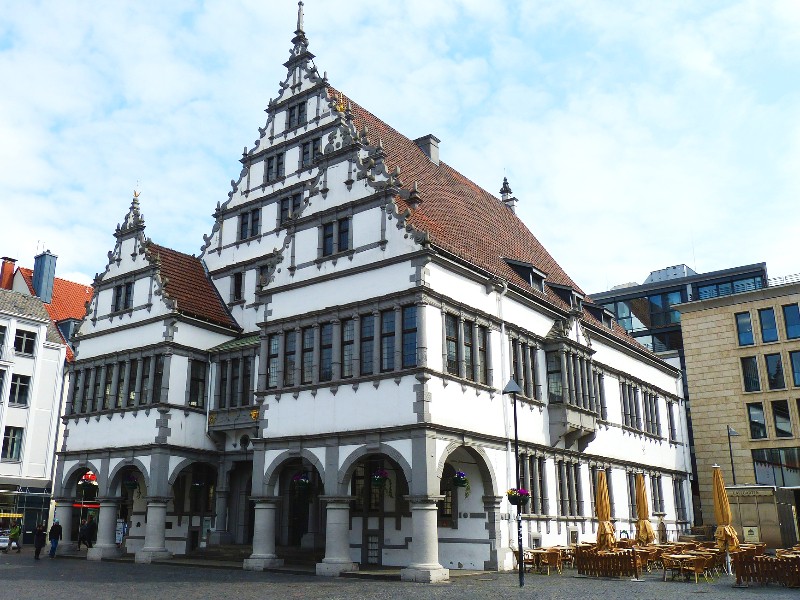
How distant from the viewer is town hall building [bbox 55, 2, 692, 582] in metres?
26.1

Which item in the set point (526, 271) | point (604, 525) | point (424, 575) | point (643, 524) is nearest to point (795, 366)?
point (643, 524)

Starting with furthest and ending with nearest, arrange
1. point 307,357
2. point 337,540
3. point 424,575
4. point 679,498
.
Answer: point 679,498 < point 307,357 < point 337,540 < point 424,575

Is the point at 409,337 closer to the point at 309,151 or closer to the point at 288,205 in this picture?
the point at 288,205

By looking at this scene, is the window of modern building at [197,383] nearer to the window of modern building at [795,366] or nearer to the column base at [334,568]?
the column base at [334,568]

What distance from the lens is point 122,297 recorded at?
36438mm

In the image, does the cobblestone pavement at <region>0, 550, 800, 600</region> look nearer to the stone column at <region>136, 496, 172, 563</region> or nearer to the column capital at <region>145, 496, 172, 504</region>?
the stone column at <region>136, 496, 172, 563</region>

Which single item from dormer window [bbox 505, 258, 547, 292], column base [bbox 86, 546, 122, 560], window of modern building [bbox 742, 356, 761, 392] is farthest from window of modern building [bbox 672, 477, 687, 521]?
column base [bbox 86, 546, 122, 560]

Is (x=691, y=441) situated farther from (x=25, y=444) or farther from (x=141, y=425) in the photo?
(x=25, y=444)

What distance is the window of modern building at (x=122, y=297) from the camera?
36.1m

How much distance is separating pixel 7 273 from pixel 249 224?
31598 millimetres

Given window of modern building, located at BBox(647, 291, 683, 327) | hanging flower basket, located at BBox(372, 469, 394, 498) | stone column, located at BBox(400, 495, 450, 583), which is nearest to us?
stone column, located at BBox(400, 495, 450, 583)

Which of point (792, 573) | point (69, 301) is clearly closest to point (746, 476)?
point (792, 573)

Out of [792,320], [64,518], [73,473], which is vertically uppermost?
[792,320]

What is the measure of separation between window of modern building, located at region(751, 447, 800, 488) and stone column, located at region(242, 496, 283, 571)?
31612 millimetres
